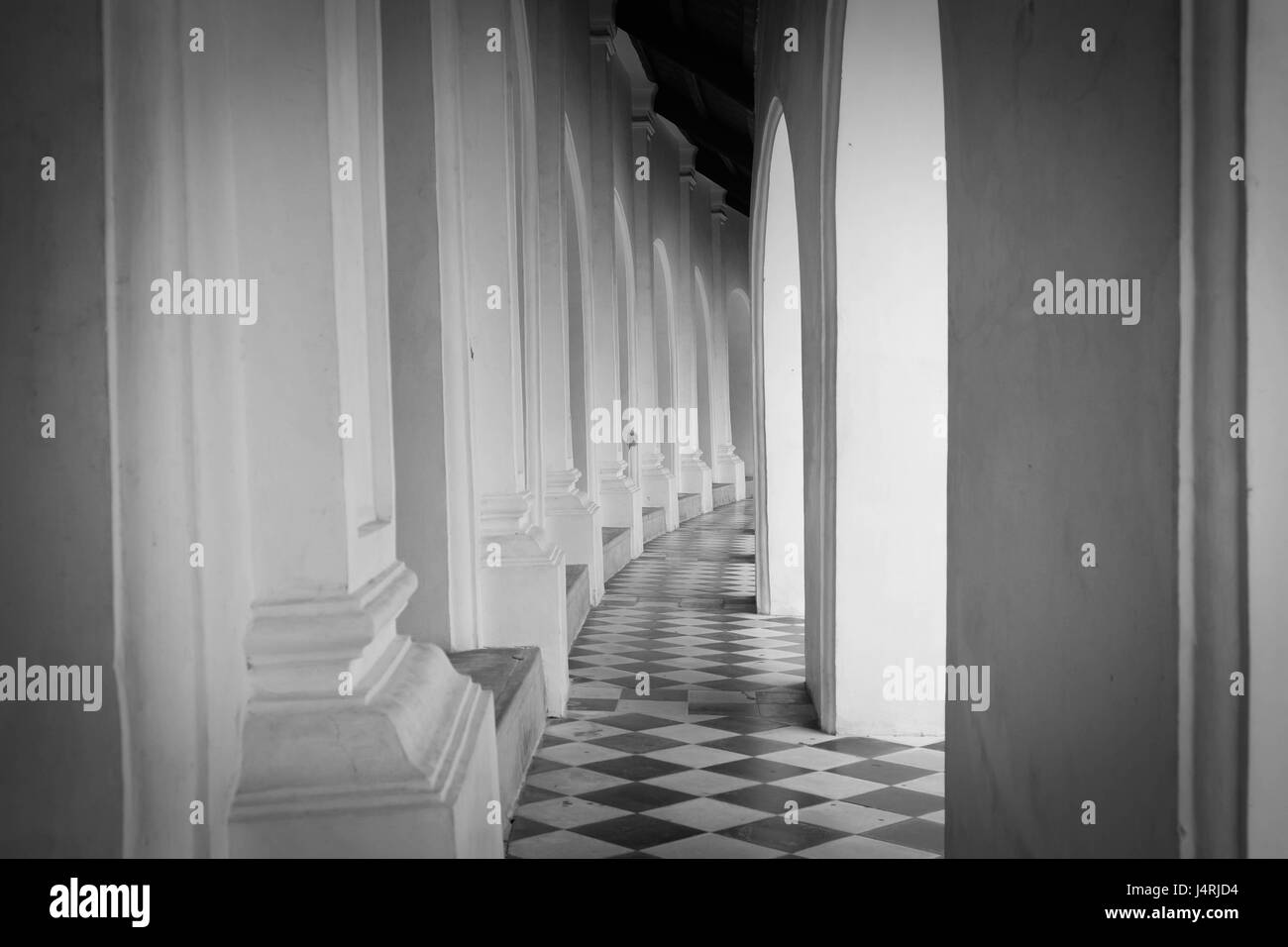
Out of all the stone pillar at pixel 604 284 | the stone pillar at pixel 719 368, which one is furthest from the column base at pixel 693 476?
the stone pillar at pixel 604 284

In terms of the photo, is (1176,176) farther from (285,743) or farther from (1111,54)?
(285,743)

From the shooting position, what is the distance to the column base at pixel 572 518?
1020 centimetres

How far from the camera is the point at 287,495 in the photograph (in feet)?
9.53

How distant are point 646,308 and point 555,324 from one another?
7088 mm

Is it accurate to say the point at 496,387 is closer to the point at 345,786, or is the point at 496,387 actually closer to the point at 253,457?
the point at 253,457

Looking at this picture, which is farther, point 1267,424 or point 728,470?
point 728,470

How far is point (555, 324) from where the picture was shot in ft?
32.1

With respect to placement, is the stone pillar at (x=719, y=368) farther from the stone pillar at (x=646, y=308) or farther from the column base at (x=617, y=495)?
the column base at (x=617, y=495)

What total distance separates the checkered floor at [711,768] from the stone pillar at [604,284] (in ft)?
15.8

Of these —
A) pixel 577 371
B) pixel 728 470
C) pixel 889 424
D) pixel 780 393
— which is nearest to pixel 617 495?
pixel 577 371

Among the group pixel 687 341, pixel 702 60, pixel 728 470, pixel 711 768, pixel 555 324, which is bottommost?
pixel 711 768

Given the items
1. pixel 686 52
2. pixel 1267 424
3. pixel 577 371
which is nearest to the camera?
pixel 1267 424

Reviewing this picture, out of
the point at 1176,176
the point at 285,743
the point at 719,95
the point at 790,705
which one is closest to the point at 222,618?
the point at 285,743
